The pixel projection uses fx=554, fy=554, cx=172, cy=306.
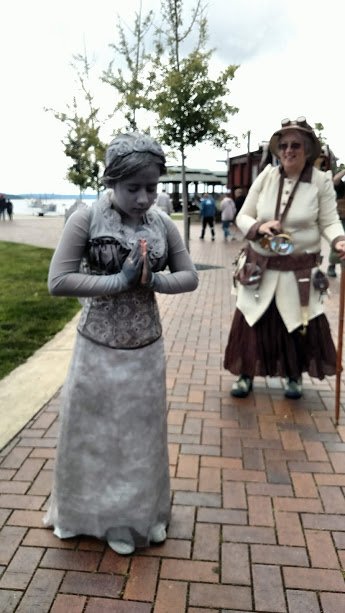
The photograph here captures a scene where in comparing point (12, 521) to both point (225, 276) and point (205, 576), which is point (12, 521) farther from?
point (225, 276)

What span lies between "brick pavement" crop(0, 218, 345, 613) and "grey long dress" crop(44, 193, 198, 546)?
202 mm

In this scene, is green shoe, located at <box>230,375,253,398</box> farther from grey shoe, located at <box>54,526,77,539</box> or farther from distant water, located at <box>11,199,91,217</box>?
distant water, located at <box>11,199,91,217</box>

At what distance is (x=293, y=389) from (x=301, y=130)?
6.25 ft

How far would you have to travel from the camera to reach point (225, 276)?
10234 mm

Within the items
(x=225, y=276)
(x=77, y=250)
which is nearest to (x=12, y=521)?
(x=77, y=250)

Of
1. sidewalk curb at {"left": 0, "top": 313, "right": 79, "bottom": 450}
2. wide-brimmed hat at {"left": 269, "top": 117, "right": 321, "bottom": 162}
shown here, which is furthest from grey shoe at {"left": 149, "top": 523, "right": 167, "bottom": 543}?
wide-brimmed hat at {"left": 269, "top": 117, "right": 321, "bottom": 162}

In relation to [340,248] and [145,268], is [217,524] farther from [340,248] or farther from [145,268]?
[340,248]

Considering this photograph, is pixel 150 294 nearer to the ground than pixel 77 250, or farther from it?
nearer to the ground

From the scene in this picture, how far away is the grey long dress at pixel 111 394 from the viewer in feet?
7.11

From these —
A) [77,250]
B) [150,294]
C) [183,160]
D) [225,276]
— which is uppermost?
[183,160]

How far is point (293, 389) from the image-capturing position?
4.24 meters

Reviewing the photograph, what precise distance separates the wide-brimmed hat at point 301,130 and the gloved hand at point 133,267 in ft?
6.28

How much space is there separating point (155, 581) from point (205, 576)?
0.21 meters

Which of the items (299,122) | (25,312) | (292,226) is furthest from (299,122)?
(25,312)
